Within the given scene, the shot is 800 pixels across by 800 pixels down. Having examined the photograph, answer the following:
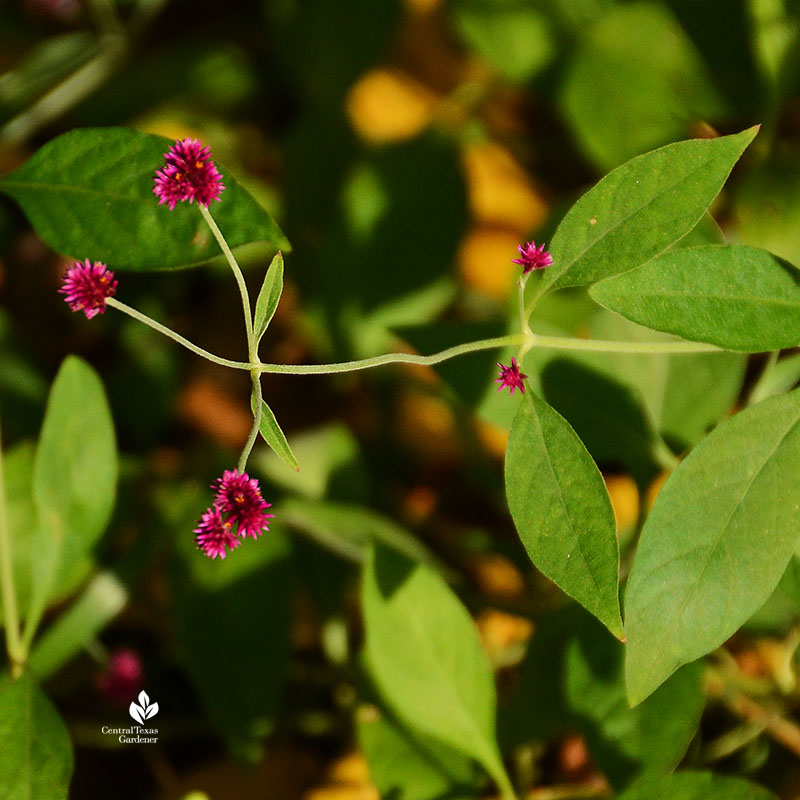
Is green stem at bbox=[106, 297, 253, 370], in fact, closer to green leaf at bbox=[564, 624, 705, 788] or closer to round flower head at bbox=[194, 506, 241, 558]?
round flower head at bbox=[194, 506, 241, 558]

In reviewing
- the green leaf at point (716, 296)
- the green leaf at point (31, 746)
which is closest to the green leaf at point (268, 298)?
the green leaf at point (716, 296)

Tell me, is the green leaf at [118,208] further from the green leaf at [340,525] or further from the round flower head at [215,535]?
the green leaf at [340,525]

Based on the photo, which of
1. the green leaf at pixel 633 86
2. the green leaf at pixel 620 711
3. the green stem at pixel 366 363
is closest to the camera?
the green stem at pixel 366 363

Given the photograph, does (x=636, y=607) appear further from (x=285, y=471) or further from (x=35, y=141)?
(x=35, y=141)

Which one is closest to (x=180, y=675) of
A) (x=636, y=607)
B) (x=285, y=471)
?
(x=285, y=471)

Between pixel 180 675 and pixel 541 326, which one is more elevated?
pixel 541 326
